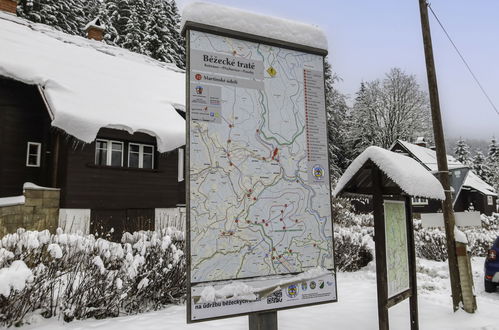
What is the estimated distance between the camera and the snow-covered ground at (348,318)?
523 cm

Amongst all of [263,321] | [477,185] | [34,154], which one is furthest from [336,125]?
[263,321]

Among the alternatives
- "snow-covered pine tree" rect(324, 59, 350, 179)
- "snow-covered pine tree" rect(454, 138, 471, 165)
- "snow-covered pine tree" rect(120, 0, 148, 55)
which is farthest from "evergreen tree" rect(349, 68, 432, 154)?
"snow-covered pine tree" rect(120, 0, 148, 55)

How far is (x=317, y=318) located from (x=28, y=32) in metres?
18.2

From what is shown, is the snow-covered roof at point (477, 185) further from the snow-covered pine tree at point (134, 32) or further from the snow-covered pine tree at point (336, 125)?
the snow-covered pine tree at point (134, 32)

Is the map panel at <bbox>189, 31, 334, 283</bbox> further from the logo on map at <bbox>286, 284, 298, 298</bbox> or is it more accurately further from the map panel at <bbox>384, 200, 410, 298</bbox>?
the map panel at <bbox>384, 200, 410, 298</bbox>

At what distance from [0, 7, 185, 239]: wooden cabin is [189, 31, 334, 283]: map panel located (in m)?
8.97

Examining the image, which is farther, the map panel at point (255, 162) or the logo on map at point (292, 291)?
the logo on map at point (292, 291)

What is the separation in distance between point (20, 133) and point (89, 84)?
3.21 meters

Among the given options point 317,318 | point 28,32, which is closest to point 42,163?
point 28,32

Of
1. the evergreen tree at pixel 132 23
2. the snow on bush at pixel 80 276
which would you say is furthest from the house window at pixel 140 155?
the evergreen tree at pixel 132 23

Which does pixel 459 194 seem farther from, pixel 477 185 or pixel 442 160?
pixel 442 160

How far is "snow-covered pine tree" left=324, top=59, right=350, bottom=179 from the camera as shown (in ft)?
116

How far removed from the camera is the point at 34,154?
46.3 feet

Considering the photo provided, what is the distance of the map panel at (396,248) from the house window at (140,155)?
12.1 metres
